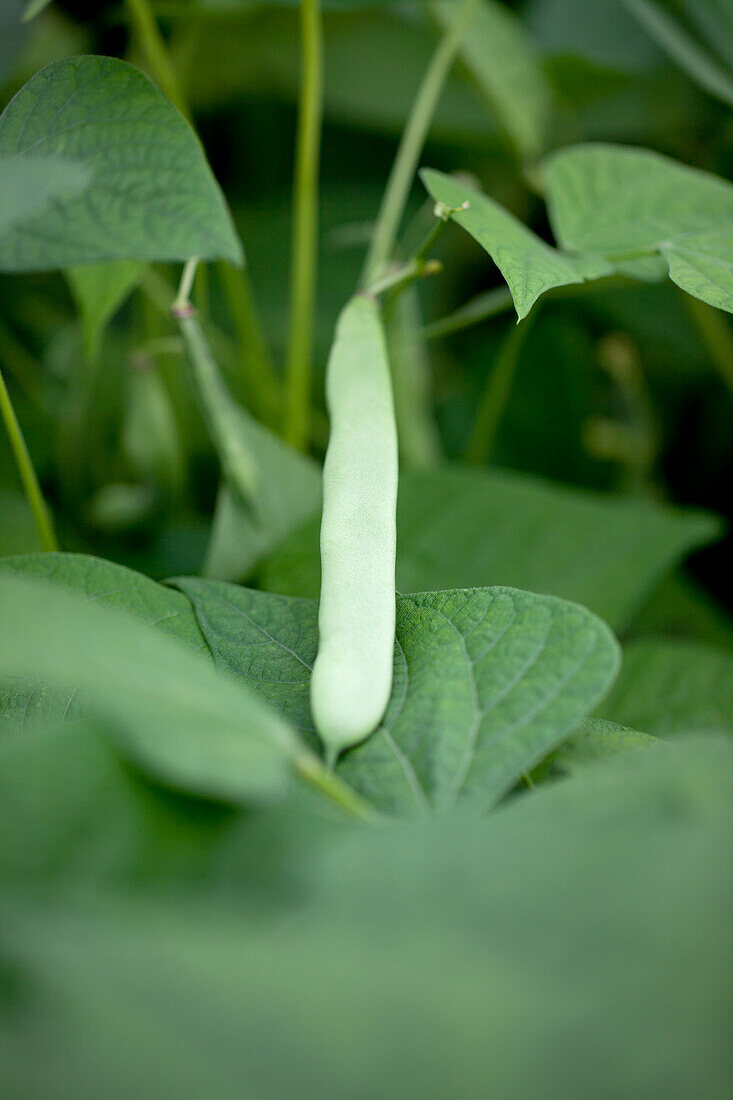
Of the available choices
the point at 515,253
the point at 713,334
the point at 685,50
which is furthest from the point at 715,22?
the point at 515,253

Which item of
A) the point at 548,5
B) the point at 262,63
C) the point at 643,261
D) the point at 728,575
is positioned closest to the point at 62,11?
the point at 262,63

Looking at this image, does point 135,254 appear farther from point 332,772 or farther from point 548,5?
point 548,5

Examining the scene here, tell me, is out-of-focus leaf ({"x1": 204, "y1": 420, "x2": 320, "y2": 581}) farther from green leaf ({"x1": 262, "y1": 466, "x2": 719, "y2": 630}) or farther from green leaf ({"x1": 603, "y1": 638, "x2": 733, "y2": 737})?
green leaf ({"x1": 603, "y1": 638, "x2": 733, "y2": 737})

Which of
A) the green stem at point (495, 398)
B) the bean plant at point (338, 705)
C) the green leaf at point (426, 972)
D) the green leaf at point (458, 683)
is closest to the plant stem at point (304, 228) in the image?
the bean plant at point (338, 705)

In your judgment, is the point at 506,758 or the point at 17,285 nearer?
the point at 506,758

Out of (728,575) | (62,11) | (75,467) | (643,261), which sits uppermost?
(62,11)

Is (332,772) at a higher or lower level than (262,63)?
lower

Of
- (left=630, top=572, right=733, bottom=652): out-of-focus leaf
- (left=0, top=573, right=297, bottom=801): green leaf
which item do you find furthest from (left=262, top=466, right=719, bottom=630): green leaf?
(left=0, top=573, right=297, bottom=801): green leaf
